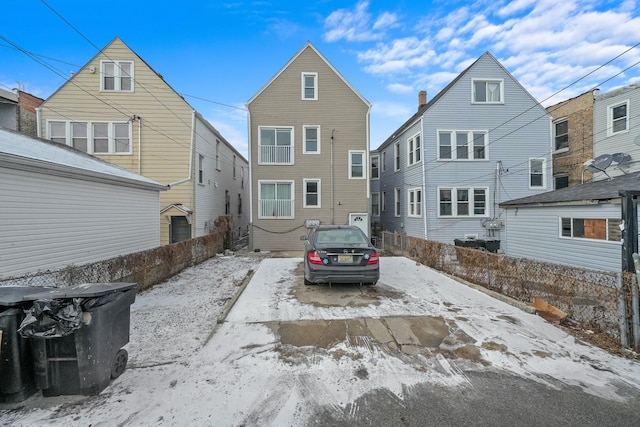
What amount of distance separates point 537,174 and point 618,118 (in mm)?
4309

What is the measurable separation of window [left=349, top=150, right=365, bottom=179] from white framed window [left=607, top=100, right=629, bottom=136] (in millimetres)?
12755

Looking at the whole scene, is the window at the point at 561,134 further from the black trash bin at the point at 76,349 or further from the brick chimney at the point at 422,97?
the black trash bin at the point at 76,349

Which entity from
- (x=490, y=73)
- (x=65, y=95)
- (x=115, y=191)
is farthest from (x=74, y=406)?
(x=490, y=73)

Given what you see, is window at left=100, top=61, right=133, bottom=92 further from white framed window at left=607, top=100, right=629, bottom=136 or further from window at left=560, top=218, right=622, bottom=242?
white framed window at left=607, top=100, right=629, bottom=136

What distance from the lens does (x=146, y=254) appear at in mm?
7207

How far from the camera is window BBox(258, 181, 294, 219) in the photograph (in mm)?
15375

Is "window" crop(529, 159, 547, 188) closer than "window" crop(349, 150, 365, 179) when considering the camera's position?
No

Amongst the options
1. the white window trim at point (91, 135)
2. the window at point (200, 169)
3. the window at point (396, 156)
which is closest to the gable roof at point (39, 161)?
the white window trim at point (91, 135)

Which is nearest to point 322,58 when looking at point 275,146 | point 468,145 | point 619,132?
point 275,146

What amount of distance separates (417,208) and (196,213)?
11.8 metres

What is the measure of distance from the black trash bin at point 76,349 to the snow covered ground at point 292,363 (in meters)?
0.13

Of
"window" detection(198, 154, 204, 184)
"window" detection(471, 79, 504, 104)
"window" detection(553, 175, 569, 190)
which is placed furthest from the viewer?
"window" detection(553, 175, 569, 190)

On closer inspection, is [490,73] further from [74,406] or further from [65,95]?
[65,95]

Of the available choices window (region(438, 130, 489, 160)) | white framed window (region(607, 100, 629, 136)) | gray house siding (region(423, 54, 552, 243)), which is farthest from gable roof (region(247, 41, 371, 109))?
white framed window (region(607, 100, 629, 136))
